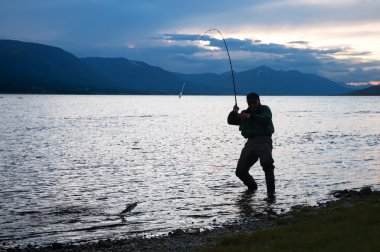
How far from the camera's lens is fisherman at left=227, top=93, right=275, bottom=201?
48.2 feet

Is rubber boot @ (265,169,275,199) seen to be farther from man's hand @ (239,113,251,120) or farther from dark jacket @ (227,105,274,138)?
man's hand @ (239,113,251,120)

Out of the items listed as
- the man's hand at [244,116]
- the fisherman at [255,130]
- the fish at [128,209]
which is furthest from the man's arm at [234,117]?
the fish at [128,209]

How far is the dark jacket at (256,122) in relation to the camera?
14680mm

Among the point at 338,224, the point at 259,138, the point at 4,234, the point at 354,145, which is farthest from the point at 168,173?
the point at 354,145

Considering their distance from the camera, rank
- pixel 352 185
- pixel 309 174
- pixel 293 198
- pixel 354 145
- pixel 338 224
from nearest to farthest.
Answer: pixel 338 224 < pixel 293 198 < pixel 352 185 < pixel 309 174 < pixel 354 145

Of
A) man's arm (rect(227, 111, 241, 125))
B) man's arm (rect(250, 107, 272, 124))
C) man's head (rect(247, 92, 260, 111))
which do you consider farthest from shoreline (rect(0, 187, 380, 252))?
man's head (rect(247, 92, 260, 111))

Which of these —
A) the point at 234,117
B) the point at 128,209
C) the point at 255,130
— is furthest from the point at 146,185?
the point at 234,117

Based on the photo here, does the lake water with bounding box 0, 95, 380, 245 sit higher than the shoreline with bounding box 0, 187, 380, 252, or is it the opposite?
the shoreline with bounding box 0, 187, 380, 252

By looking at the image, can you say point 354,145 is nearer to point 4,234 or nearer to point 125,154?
point 125,154

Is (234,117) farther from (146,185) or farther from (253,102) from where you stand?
(146,185)

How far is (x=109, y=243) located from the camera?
1149cm

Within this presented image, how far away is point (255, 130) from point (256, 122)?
25 cm

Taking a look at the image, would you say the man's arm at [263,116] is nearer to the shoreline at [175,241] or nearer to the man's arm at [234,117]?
the man's arm at [234,117]

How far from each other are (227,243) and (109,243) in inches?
124
